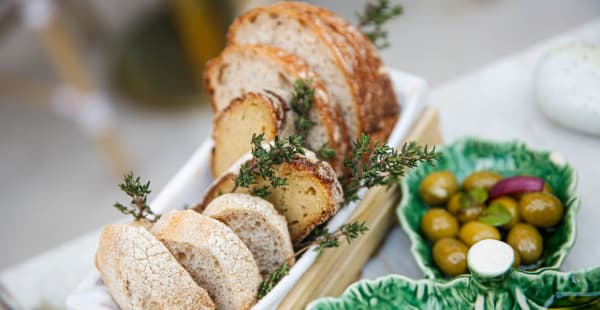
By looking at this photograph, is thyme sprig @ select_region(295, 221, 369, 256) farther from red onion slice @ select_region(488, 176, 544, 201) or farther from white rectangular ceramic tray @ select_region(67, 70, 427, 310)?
red onion slice @ select_region(488, 176, 544, 201)

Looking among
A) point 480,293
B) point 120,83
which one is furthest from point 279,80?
point 120,83

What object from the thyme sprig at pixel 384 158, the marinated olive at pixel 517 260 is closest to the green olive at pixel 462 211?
the marinated olive at pixel 517 260

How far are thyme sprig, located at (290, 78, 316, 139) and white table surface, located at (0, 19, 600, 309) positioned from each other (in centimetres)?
38

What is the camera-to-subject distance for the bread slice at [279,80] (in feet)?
4.52

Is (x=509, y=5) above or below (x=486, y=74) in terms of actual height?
below

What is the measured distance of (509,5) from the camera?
382 centimetres

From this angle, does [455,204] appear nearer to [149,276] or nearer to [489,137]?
[489,137]

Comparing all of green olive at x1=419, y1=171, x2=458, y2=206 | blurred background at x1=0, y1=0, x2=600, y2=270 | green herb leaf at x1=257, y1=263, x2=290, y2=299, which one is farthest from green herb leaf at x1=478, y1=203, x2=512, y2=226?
blurred background at x1=0, y1=0, x2=600, y2=270

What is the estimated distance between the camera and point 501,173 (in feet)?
4.98

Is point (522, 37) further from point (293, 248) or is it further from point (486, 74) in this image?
point (293, 248)

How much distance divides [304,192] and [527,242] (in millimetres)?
473

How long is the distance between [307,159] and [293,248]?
207 millimetres

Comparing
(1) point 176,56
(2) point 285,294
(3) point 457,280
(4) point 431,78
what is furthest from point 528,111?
(1) point 176,56

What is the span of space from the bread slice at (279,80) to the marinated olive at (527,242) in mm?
397
